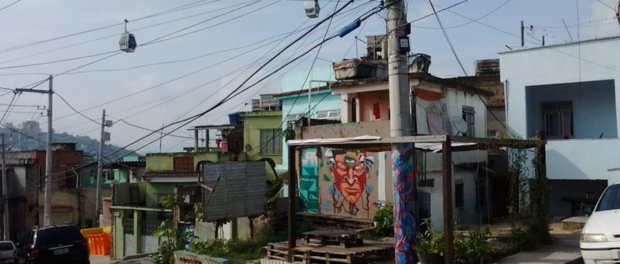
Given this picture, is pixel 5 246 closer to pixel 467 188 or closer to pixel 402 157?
pixel 467 188

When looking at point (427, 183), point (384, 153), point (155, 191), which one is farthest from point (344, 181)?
point (155, 191)

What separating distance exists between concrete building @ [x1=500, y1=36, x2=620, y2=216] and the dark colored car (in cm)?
1533

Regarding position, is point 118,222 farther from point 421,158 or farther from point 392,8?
point 392,8

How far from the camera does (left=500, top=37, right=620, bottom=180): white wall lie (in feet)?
62.8

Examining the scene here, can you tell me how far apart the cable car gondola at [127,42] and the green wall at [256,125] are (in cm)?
1385

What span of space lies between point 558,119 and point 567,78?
2.43 metres

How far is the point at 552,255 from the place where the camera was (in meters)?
11.4

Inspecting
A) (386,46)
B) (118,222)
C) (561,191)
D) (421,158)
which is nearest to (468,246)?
(386,46)

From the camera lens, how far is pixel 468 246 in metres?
10.7

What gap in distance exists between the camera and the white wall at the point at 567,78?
19.1 meters

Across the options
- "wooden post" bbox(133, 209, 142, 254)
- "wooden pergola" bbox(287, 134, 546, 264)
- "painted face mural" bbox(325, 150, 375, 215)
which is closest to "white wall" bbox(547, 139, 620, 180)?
"painted face mural" bbox(325, 150, 375, 215)

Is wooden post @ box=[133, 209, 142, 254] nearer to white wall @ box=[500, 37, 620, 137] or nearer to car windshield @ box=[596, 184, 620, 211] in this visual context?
white wall @ box=[500, 37, 620, 137]

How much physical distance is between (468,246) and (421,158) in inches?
249

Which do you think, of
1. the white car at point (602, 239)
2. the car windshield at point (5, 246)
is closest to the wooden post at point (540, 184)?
the white car at point (602, 239)
